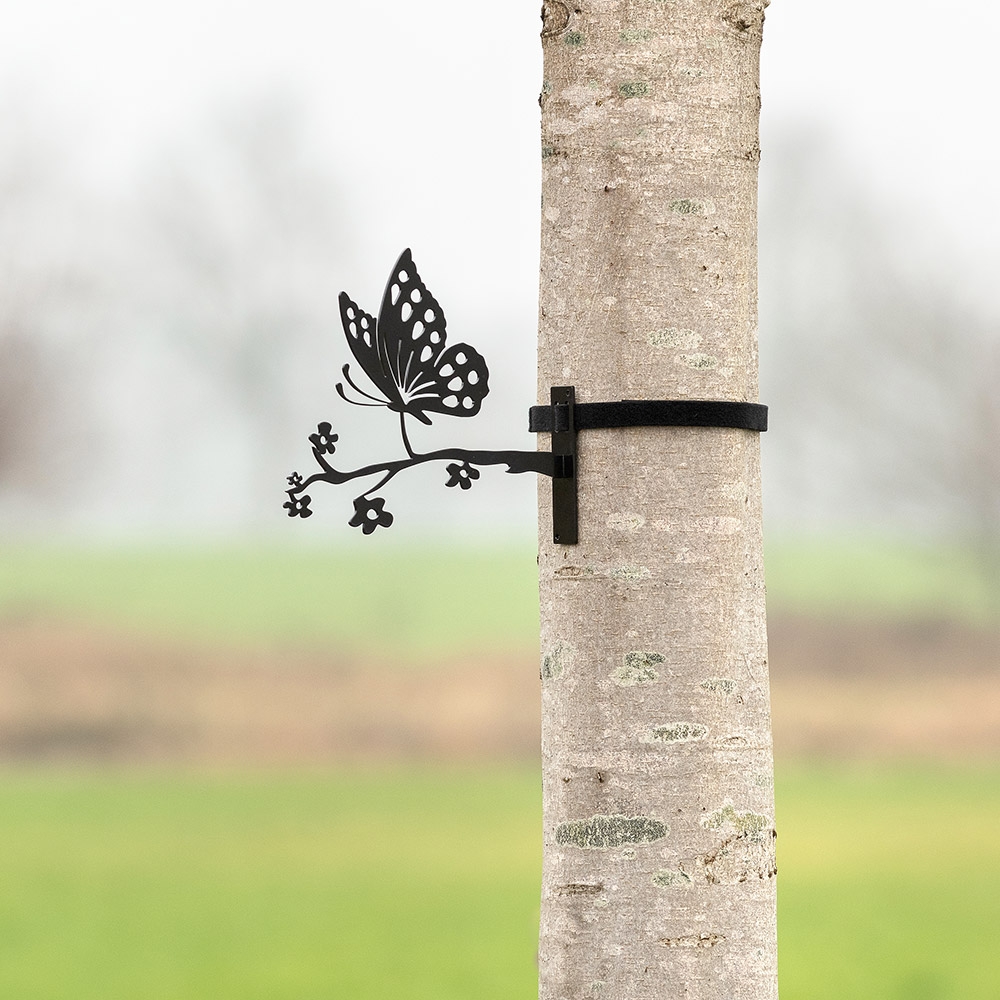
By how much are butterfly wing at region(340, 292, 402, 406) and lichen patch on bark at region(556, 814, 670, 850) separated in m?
0.81

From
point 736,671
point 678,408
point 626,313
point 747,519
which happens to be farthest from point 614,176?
point 736,671

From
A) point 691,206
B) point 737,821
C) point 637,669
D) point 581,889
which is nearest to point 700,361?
point 691,206

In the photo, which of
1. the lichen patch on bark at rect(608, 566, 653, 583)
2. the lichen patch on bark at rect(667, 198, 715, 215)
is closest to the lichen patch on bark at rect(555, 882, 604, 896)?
the lichen patch on bark at rect(608, 566, 653, 583)

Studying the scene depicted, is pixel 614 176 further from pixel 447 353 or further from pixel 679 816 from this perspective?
pixel 679 816

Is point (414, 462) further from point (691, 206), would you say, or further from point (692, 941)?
point (692, 941)

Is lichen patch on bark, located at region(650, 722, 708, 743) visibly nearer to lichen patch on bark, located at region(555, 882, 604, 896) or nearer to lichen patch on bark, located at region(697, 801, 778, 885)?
lichen patch on bark, located at region(697, 801, 778, 885)

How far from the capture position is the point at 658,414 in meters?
2.23

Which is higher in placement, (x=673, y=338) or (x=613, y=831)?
(x=673, y=338)

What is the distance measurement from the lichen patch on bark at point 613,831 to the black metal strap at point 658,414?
0.65 metres

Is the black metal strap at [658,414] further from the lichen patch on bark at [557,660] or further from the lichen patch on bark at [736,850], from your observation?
the lichen patch on bark at [736,850]

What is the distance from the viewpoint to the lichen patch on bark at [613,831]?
2.20 m

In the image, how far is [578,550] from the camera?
89.2 inches

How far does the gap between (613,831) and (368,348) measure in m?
0.94

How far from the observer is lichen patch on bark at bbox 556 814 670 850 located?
7.22 ft
